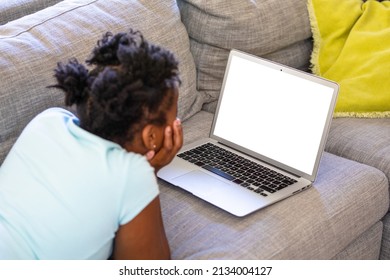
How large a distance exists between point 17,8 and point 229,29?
2.08ft

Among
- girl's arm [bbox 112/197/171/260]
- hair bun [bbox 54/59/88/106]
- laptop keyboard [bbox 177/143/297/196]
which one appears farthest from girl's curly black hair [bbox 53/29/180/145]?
laptop keyboard [bbox 177/143/297/196]

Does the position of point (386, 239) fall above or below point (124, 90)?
below

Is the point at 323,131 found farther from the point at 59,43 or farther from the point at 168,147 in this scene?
the point at 59,43

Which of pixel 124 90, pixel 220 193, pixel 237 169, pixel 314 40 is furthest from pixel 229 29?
pixel 124 90

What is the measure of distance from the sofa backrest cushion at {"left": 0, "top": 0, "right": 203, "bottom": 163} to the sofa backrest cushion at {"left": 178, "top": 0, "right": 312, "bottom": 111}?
6 cm

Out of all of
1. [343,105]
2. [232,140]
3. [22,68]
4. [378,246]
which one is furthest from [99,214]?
[343,105]

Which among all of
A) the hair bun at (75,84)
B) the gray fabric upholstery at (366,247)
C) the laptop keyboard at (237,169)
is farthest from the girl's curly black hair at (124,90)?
the gray fabric upholstery at (366,247)

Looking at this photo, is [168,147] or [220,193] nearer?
[168,147]

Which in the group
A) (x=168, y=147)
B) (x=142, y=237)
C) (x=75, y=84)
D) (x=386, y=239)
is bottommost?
(x=386, y=239)

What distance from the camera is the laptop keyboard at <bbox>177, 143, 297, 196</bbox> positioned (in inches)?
61.4

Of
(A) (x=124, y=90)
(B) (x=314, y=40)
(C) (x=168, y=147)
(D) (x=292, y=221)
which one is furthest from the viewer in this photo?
(B) (x=314, y=40)

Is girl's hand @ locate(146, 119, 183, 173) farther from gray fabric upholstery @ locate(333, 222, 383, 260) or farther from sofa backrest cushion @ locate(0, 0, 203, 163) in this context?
gray fabric upholstery @ locate(333, 222, 383, 260)

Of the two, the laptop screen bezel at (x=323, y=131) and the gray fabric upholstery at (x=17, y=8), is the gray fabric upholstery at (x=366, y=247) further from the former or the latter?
the gray fabric upholstery at (x=17, y=8)

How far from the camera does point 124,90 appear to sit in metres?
1.16
